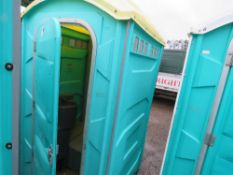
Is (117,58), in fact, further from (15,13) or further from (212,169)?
(212,169)

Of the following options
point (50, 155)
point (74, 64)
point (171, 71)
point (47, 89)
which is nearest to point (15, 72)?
point (47, 89)

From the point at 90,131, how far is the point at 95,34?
89 centimetres

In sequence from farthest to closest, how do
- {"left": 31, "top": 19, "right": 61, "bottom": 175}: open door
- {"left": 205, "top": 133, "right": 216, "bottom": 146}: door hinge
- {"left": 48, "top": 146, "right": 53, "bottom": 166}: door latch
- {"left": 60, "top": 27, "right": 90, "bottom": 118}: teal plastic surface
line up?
{"left": 60, "top": 27, "right": 90, "bottom": 118}: teal plastic surface, {"left": 205, "top": 133, "right": 216, "bottom": 146}: door hinge, {"left": 48, "top": 146, "right": 53, "bottom": 166}: door latch, {"left": 31, "top": 19, "right": 61, "bottom": 175}: open door

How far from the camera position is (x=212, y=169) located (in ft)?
5.23

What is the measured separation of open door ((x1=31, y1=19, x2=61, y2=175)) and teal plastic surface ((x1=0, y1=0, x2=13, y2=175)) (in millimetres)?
471

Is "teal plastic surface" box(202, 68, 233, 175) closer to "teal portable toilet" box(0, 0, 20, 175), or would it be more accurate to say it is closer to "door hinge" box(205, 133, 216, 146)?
"door hinge" box(205, 133, 216, 146)

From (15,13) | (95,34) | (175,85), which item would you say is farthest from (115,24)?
(175,85)

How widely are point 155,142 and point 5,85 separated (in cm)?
381

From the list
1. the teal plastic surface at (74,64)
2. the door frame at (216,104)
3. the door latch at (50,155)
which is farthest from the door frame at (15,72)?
the teal plastic surface at (74,64)

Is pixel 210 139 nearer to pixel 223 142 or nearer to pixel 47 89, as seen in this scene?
pixel 223 142

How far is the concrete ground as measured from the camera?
2.91 m

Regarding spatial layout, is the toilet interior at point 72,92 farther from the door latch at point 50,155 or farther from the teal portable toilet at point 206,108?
the teal portable toilet at point 206,108

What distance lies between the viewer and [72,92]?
286 centimetres

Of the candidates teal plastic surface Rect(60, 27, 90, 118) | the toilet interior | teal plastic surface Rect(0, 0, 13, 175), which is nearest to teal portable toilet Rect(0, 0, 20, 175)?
teal plastic surface Rect(0, 0, 13, 175)
